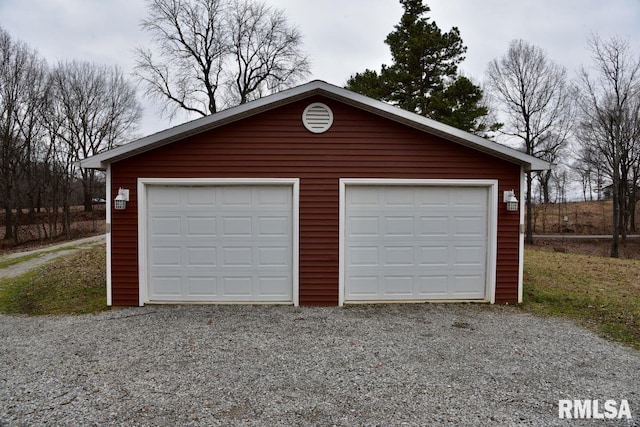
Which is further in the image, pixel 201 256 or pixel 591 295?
pixel 591 295

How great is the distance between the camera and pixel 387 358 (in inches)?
173

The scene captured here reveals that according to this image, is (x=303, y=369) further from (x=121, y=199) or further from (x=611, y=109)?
(x=611, y=109)

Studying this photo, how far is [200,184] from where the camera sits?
652 centimetres

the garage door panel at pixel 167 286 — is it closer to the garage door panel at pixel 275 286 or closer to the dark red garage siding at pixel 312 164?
the dark red garage siding at pixel 312 164

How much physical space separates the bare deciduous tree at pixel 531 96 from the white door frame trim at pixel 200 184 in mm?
17189

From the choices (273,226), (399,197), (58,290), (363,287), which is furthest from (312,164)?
(58,290)

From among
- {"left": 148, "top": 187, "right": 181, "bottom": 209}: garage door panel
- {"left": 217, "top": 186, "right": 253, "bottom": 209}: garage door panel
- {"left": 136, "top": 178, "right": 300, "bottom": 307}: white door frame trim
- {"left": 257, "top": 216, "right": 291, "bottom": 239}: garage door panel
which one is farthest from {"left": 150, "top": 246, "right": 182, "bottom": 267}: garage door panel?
{"left": 257, "top": 216, "right": 291, "bottom": 239}: garage door panel

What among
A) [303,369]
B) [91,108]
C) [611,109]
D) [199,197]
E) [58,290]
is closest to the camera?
[303,369]

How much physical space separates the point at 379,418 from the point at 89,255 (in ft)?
41.3

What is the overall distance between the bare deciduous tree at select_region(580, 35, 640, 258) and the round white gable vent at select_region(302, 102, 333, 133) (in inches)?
684

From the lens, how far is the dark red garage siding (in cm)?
644

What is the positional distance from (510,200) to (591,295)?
289cm

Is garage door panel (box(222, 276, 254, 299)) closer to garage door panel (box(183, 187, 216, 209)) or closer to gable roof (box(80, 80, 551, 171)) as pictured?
garage door panel (box(183, 187, 216, 209))

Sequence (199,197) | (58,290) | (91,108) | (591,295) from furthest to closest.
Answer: (91,108) < (58,290) < (591,295) < (199,197)
